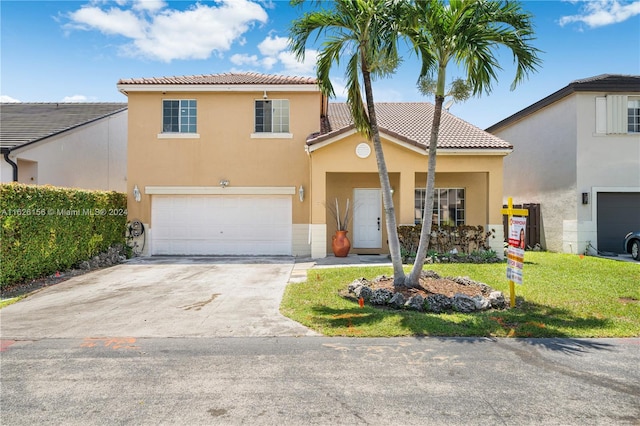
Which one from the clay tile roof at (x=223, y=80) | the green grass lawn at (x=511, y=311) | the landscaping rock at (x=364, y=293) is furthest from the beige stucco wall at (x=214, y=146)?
the landscaping rock at (x=364, y=293)

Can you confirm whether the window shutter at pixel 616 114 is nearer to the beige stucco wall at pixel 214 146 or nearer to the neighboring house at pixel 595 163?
the neighboring house at pixel 595 163

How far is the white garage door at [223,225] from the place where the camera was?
13.9m

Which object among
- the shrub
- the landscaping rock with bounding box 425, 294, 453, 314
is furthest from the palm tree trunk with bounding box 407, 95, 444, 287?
the shrub

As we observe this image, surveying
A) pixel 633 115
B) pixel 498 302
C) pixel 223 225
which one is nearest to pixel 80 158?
pixel 223 225

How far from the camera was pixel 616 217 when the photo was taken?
13773 mm

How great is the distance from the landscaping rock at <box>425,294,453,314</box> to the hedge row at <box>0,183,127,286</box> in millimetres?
9280

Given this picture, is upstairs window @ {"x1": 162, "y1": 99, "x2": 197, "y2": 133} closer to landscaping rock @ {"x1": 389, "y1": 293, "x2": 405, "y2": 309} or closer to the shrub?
the shrub

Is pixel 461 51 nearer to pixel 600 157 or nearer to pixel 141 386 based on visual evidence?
pixel 141 386

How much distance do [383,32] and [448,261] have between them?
7.08 metres

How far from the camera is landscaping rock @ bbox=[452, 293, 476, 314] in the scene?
6617mm

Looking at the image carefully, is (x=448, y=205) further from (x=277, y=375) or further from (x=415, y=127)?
(x=277, y=375)

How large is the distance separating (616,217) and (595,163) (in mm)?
2295

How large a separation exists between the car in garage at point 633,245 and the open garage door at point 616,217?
3.44 feet

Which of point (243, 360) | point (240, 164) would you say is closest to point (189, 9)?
point (240, 164)
